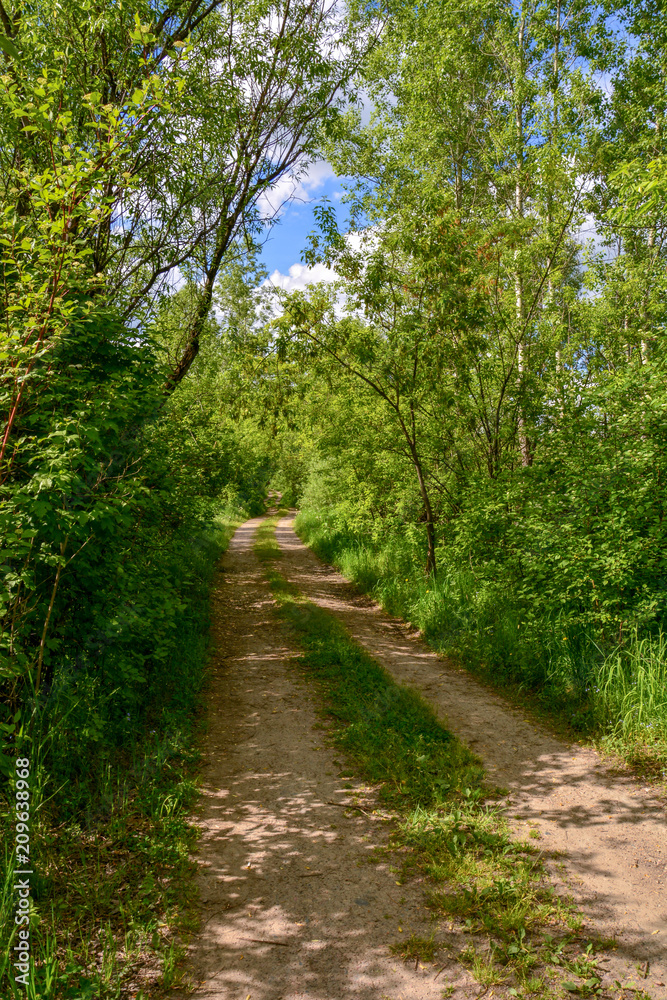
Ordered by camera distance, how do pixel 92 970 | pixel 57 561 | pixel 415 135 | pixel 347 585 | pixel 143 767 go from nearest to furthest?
1. pixel 92 970
2. pixel 57 561
3. pixel 143 767
4. pixel 415 135
5. pixel 347 585

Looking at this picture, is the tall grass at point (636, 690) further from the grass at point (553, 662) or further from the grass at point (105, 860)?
the grass at point (105, 860)

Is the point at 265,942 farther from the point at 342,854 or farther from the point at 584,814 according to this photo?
the point at 584,814

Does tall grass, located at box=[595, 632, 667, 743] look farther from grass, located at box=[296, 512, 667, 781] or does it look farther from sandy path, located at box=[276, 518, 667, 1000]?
sandy path, located at box=[276, 518, 667, 1000]

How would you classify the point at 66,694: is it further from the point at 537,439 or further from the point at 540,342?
the point at 540,342

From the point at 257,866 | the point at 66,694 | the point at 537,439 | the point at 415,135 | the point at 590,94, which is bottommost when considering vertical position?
the point at 257,866

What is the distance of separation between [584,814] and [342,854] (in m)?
1.89

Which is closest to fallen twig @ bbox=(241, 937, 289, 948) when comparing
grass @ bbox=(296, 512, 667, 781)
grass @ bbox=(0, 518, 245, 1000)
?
grass @ bbox=(0, 518, 245, 1000)

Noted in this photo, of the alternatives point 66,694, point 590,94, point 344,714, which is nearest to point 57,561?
point 66,694

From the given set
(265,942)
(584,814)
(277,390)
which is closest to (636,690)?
(584,814)

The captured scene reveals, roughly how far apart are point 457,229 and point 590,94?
373 centimetres

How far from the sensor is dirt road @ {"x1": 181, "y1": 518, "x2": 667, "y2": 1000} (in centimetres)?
298

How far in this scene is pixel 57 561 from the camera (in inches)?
148

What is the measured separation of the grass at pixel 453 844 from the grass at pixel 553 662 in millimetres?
1361

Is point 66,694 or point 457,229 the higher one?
point 457,229
